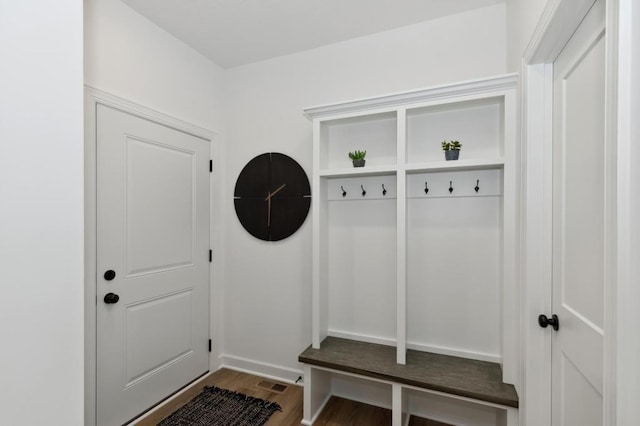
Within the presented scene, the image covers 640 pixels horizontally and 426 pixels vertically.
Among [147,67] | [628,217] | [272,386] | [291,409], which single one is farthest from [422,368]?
[147,67]

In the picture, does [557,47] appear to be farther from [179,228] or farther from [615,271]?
[179,228]

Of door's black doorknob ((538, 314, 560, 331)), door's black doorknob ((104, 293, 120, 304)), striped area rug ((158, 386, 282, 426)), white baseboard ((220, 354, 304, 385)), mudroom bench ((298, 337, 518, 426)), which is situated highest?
door's black doorknob ((538, 314, 560, 331))

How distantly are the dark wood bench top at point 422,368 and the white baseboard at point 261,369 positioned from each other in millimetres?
573

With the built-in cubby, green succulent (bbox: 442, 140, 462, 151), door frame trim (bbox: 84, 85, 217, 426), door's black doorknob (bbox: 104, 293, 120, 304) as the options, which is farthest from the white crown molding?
door's black doorknob (bbox: 104, 293, 120, 304)

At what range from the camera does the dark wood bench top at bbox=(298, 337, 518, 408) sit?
1668mm

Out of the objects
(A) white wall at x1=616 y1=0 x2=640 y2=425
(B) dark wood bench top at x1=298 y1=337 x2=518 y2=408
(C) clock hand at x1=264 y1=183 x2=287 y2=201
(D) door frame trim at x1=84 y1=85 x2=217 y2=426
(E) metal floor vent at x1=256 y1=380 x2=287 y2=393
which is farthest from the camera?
(C) clock hand at x1=264 y1=183 x2=287 y2=201

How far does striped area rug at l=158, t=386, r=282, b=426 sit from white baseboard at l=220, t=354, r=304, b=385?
312 mm

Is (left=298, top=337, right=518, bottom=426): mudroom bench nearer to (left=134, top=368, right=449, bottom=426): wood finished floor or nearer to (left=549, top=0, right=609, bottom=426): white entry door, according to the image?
(left=134, top=368, right=449, bottom=426): wood finished floor

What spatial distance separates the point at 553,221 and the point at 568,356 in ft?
1.87

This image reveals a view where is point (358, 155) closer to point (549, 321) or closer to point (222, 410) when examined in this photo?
point (549, 321)

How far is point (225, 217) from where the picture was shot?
9.41 feet

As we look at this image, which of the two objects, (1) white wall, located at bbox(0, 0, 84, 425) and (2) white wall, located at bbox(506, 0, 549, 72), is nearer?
(1) white wall, located at bbox(0, 0, 84, 425)

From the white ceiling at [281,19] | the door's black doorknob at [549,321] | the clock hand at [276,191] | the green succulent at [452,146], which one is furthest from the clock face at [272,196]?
the door's black doorknob at [549,321]

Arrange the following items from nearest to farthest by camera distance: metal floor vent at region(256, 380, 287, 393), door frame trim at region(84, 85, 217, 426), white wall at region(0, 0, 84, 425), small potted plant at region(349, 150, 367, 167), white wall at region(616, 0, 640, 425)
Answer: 1. white wall at region(616, 0, 640, 425)
2. white wall at region(0, 0, 84, 425)
3. door frame trim at region(84, 85, 217, 426)
4. small potted plant at region(349, 150, 367, 167)
5. metal floor vent at region(256, 380, 287, 393)
